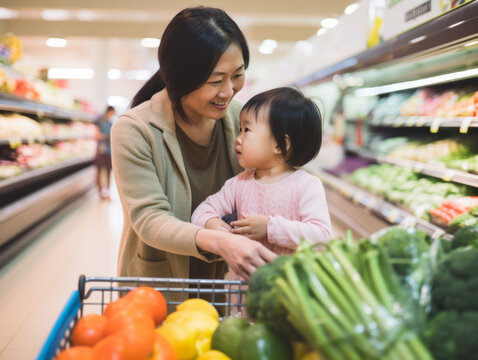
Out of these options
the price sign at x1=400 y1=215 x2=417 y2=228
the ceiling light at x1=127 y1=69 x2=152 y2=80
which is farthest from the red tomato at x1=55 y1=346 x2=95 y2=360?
the ceiling light at x1=127 y1=69 x2=152 y2=80

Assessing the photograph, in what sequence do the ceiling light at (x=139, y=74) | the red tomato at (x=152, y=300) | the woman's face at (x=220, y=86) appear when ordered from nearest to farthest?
the red tomato at (x=152, y=300), the woman's face at (x=220, y=86), the ceiling light at (x=139, y=74)

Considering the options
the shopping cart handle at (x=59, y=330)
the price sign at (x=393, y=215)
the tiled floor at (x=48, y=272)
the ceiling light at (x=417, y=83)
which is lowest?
the tiled floor at (x=48, y=272)

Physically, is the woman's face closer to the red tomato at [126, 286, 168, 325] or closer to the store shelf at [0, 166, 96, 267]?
the red tomato at [126, 286, 168, 325]

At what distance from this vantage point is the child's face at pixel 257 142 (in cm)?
141

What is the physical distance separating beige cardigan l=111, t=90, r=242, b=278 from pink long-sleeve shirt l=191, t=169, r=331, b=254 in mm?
131

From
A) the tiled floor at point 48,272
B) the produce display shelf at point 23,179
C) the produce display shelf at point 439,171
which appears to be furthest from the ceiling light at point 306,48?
the produce display shelf at point 23,179

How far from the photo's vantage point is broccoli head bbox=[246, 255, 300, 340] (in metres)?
0.82

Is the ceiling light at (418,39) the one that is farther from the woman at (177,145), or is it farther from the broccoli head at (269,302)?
the broccoli head at (269,302)

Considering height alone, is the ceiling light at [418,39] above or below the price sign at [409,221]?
above

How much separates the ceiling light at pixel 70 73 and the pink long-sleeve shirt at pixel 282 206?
18.4 m

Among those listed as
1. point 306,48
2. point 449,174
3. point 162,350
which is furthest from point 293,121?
point 306,48

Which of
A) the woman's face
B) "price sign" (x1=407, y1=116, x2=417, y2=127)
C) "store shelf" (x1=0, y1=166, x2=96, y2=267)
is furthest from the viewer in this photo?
"store shelf" (x1=0, y1=166, x2=96, y2=267)

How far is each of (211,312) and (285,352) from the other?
0.27 meters

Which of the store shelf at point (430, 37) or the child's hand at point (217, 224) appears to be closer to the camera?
the child's hand at point (217, 224)
